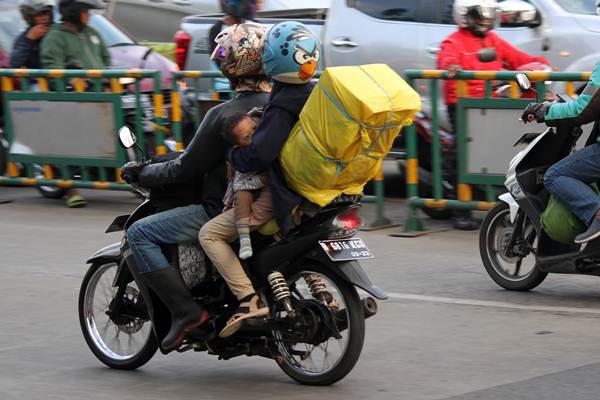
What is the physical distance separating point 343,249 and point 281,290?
0.36m

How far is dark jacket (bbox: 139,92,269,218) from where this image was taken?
6.17 m

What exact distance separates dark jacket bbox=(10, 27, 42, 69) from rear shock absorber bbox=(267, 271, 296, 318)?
25.6 ft

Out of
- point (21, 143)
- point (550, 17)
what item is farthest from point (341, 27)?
point (21, 143)

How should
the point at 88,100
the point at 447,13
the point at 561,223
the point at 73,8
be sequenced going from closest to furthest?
1. the point at 561,223
2. the point at 88,100
3. the point at 447,13
4. the point at 73,8

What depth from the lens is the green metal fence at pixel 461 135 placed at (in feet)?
32.7

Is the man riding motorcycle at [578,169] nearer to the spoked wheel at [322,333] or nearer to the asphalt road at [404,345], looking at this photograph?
the asphalt road at [404,345]

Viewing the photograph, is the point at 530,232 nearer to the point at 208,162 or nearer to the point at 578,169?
the point at 578,169

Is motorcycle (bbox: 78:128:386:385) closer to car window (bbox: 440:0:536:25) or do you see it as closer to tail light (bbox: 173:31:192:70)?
car window (bbox: 440:0:536:25)

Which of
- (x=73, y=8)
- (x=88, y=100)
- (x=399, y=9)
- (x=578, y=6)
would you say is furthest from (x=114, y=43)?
(x=578, y=6)

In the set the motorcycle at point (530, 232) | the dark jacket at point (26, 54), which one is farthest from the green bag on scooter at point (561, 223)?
the dark jacket at point (26, 54)

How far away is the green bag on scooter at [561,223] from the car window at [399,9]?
16.4 ft

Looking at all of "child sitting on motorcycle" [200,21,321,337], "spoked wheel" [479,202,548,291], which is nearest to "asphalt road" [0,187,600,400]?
"spoked wheel" [479,202,548,291]

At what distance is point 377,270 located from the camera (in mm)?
9469

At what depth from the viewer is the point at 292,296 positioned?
20.3 ft
